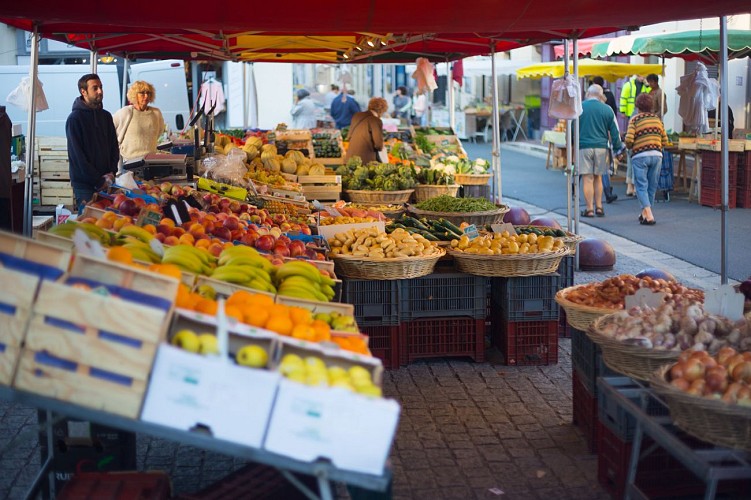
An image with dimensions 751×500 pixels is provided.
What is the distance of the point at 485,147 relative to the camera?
1248 inches

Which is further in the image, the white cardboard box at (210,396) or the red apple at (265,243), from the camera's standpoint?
the red apple at (265,243)

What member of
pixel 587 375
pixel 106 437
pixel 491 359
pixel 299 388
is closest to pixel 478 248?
pixel 491 359

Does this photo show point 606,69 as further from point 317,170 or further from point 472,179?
point 317,170

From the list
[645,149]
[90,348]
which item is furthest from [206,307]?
[645,149]

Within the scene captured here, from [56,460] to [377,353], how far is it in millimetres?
3248

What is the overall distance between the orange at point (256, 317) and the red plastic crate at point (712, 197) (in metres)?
13.6

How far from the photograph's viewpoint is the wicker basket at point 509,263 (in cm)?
711

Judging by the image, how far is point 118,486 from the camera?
3.93 metres

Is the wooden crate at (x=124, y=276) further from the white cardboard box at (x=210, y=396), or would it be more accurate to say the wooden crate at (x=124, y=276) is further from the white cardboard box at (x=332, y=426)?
the white cardboard box at (x=332, y=426)

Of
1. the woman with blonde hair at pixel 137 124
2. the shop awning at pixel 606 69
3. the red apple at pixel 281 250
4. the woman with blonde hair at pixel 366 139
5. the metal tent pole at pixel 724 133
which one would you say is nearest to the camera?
the red apple at pixel 281 250

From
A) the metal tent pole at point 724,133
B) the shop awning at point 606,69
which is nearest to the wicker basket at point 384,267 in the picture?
the metal tent pole at point 724,133

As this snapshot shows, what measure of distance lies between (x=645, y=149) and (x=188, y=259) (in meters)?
11.5

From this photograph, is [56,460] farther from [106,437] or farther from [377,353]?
[377,353]

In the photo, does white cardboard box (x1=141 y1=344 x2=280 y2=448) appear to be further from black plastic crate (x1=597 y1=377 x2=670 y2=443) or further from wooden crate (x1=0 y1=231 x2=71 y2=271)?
black plastic crate (x1=597 y1=377 x2=670 y2=443)
